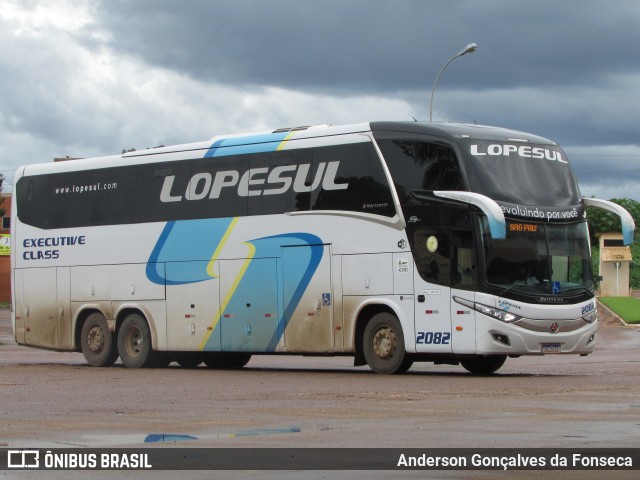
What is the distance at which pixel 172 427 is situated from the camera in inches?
534

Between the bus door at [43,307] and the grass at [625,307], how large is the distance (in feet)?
93.3

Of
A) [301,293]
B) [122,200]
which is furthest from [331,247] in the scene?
[122,200]

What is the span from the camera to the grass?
175 ft

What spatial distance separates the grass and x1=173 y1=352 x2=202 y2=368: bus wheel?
89.1 feet

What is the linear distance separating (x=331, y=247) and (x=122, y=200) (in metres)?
5.70

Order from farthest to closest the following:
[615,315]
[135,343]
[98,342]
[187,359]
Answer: [615,315], [187,359], [98,342], [135,343]

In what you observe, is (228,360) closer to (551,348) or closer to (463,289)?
(463,289)

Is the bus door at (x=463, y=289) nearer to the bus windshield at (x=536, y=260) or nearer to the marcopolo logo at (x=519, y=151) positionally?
the bus windshield at (x=536, y=260)

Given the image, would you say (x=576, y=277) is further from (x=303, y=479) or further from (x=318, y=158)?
(x=303, y=479)

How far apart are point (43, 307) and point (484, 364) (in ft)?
33.0

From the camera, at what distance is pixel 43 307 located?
1166 inches

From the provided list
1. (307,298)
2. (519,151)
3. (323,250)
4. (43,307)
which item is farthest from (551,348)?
(43,307)

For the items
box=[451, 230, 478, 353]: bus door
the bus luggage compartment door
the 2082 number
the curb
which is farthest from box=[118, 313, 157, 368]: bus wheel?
the curb

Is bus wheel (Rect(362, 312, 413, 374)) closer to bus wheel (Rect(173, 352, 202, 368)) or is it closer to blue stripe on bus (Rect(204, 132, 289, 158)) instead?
blue stripe on bus (Rect(204, 132, 289, 158))
